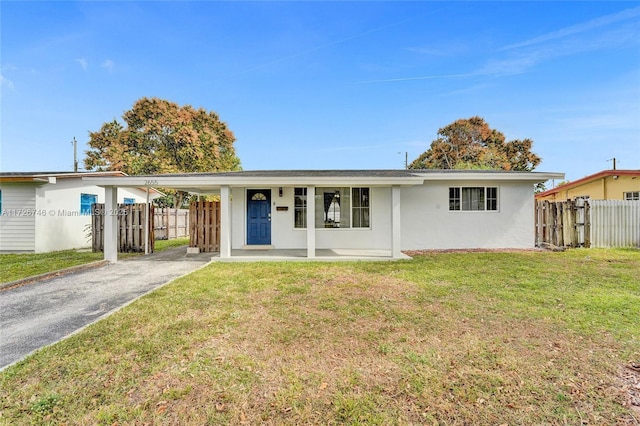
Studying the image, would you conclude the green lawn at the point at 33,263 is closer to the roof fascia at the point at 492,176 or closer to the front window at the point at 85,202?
the front window at the point at 85,202

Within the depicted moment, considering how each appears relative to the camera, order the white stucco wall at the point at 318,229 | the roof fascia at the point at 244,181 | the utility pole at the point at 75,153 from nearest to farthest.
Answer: the roof fascia at the point at 244,181 → the white stucco wall at the point at 318,229 → the utility pole at the point at 75,153

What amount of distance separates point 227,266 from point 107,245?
4.11 metres

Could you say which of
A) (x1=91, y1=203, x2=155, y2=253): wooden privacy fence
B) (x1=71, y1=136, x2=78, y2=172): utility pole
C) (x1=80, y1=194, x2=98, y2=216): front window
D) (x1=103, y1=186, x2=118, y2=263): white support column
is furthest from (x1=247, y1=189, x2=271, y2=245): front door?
(x1=71, y1=136, x2=78, y2=172): utility pole

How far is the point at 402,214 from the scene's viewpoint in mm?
11000

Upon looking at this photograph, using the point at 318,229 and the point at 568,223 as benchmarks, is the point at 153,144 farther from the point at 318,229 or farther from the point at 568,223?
the point at 568,223

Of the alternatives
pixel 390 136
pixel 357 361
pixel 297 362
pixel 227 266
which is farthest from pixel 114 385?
pixel 390 136

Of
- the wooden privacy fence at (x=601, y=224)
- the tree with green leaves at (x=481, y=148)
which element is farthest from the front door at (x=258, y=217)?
the tree with green leaves at (x=481, y=148)

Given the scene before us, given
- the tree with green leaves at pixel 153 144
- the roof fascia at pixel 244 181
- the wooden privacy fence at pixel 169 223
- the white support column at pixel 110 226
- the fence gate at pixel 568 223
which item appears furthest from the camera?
the tree with green leaves at pixel 153 144

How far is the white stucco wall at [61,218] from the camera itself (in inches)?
440

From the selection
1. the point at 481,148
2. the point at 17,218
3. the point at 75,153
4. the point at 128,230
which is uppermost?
the point at 481,148

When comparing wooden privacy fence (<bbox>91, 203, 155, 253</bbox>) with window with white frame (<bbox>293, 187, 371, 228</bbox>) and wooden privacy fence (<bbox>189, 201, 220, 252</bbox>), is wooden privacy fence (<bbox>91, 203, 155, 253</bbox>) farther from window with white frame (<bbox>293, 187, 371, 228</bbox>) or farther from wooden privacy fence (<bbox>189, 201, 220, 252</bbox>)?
window with white frame (<bbox>293, 187, 371, 228</bbox>)

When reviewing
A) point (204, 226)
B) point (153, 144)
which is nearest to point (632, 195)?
point (204, 226)

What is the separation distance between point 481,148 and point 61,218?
32435 mm

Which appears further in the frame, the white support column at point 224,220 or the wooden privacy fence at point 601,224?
the wooden privacy fence at point 601,224
